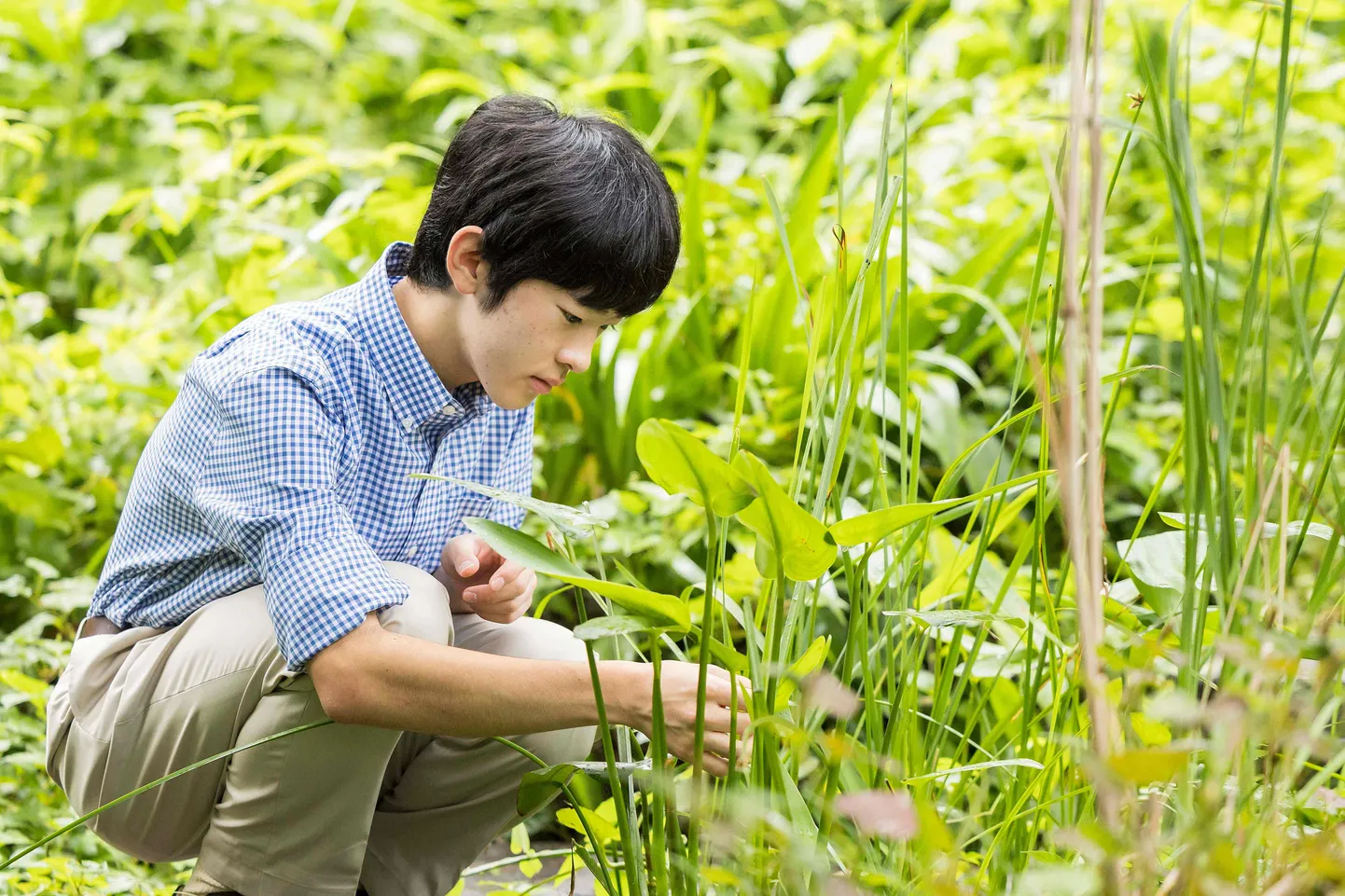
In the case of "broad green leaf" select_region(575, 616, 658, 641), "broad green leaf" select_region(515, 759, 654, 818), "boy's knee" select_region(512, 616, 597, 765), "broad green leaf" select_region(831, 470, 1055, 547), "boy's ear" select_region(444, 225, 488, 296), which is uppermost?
"boy's ear" select_region(444, 225, 488, 296)

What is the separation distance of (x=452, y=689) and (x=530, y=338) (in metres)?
0.33

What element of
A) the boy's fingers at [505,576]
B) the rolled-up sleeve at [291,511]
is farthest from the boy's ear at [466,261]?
the boy's fingers at [505,576]

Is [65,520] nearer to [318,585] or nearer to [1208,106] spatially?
[318,585]

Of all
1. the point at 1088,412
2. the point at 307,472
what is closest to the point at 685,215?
the point at 307,472

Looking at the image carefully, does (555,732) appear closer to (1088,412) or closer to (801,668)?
(801,668)

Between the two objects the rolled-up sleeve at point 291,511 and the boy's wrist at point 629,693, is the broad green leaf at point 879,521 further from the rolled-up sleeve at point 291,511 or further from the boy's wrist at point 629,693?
the rolled-up sleeve at point 291,511

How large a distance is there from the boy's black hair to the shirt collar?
0.18 feet

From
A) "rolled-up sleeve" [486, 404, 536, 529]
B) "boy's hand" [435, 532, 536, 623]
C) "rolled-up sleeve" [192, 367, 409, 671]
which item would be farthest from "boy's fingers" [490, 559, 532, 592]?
"rolled-up sleeve" [192, 367, 409, 671]

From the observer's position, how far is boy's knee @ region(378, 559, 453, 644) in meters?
1.07

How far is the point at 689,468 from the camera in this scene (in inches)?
26.9

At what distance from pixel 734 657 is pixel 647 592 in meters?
0.10

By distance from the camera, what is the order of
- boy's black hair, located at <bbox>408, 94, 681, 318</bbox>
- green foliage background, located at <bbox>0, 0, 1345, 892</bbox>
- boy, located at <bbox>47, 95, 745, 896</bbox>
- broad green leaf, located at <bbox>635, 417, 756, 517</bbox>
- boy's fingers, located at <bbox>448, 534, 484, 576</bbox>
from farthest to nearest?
green foliage background, located at <bbox>0, 0, 1345, 892</bbox>, boy's fingers, located at <bbox>448, 534, 484, 576</bbox>, boy's black hair, located at <bbox>408, 94, 681, 318</bbox>, boy, located at <bbox>47, 95, 745, 896</bbox>, broad green leaf, located at <bbox>635, 417, 756, 517</bbox>

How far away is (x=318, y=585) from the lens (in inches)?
38.1

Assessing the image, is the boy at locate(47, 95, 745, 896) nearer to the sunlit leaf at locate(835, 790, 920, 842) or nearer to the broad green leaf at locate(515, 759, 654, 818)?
the broad green leaf at locate(515, 759, 654, 818)
